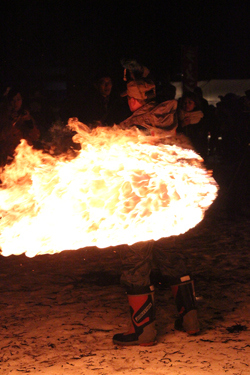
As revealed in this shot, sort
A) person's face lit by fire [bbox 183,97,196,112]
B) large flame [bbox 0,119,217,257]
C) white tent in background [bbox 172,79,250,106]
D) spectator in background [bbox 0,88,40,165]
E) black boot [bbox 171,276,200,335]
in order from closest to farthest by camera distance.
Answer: large flame [bbox 0,119,217,257]
black boot [bbox 171,276,200,335]
spectator in background [bbox 0,88,40,165]
person's face lit by fire [bbox 183,97,196,112]
white tent in background [bbox 172,79,250,106]

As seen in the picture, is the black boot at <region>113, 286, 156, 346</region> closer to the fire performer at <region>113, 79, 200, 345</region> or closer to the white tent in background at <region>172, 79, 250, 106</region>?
the fire performer at <region>113, 79, 200, 345</region>

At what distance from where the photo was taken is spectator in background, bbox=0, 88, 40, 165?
690 cm

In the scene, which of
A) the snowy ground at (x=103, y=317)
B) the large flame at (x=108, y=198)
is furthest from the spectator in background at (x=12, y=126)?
the large flame at (x=108, y=198)

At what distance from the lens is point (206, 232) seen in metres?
7.46

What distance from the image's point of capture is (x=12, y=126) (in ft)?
22.7

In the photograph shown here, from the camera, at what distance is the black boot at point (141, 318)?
357cm

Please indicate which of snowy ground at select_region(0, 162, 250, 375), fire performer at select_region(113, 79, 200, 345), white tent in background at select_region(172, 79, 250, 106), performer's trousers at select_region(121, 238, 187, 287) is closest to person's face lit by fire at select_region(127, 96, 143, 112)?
fire performer at select_region(113, 79, 200, 345)

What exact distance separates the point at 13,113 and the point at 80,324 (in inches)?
151

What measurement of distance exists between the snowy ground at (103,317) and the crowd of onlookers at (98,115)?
1.47m

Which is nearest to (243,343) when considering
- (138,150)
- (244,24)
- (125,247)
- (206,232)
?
(125,247)

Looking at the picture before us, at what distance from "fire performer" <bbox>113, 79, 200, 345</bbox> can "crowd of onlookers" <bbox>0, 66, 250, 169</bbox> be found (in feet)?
1.28

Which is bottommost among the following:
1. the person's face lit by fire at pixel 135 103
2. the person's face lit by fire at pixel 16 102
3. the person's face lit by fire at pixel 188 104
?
the person's face lit by fire at pixel 188 104

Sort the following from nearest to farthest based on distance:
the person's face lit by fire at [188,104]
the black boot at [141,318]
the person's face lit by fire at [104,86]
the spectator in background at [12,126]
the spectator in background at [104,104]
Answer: the black boot at [141,318]
the spectator in background at [104,104]
the person's face lit by fire at [104,86]
the spectator in background at [12,126]
the person's face lit by fire at [188,104]

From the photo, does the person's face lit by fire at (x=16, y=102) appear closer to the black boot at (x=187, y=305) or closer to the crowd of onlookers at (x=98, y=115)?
the crowd of onlookers at (x=98, y=115)
